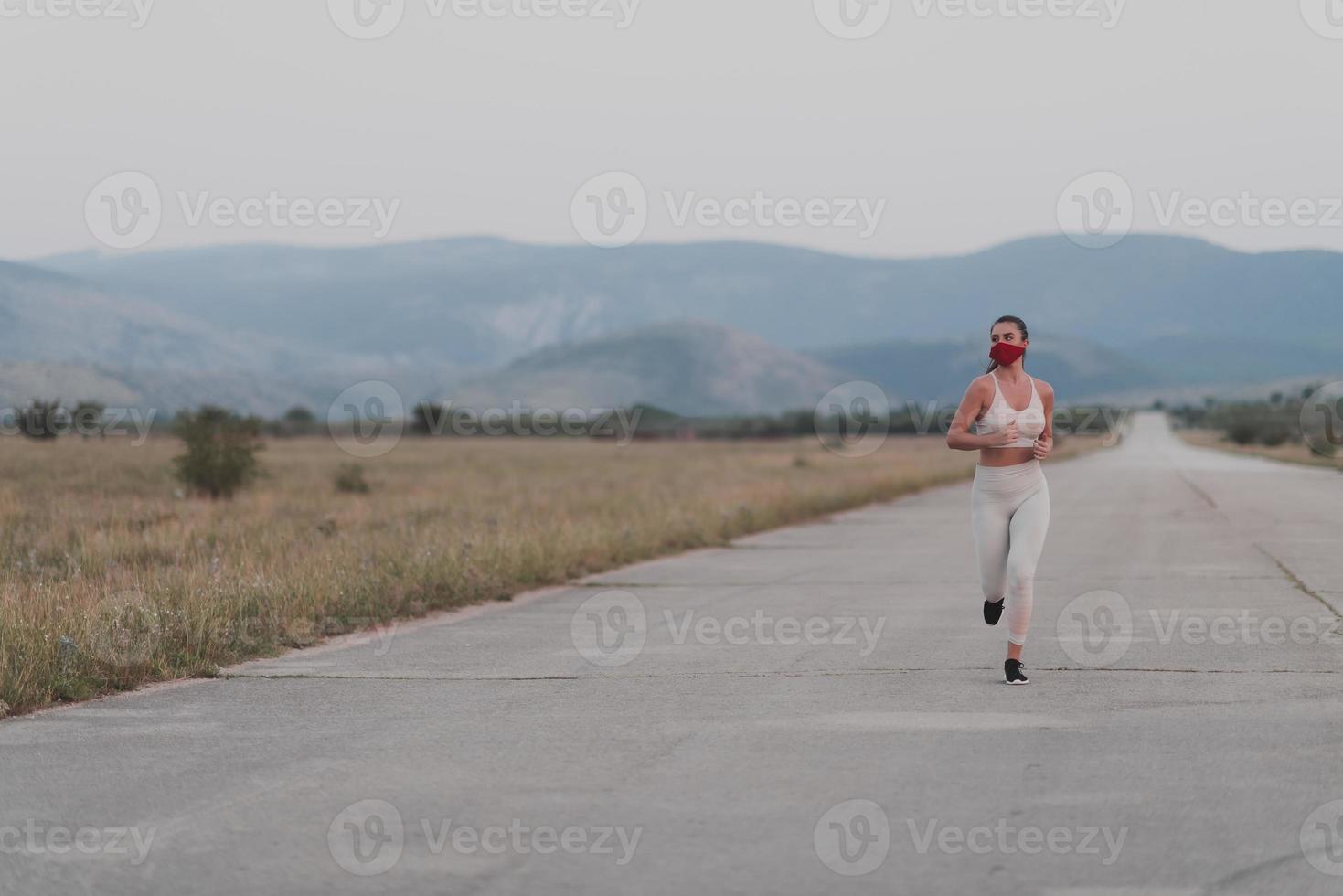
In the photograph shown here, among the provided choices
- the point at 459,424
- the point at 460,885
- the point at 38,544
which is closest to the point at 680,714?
the point at 460,885

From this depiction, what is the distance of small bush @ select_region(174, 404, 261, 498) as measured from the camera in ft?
114

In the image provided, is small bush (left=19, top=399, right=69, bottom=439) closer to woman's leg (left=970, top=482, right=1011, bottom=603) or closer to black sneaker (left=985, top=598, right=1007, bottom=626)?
black sneaker (left=985, top=598, right=1007, bottom=626)

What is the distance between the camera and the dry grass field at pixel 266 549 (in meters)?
11.0

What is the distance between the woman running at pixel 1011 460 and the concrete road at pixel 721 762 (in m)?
0.63

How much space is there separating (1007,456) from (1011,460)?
0.11 ft

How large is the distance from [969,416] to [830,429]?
437ft

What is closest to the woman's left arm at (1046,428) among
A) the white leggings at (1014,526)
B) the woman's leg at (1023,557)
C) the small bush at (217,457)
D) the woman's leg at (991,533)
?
the white leggings at (1014,526)

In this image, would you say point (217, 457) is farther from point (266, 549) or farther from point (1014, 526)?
point (1014, 526)

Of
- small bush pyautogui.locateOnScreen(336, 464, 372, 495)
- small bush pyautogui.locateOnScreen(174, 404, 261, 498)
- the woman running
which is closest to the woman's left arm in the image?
the woman running

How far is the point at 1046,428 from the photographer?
396 inches

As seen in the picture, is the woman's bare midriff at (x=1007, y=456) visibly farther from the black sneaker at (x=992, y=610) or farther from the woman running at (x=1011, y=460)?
the black sneaker at (x=992, y=610)

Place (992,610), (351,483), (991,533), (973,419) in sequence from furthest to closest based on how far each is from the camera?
(351,483), (992,610), (991,533), (973,419)

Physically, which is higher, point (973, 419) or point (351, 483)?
point (973, 419)

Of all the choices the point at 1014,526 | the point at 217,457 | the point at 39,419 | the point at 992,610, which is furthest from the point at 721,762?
the point at 39,419
